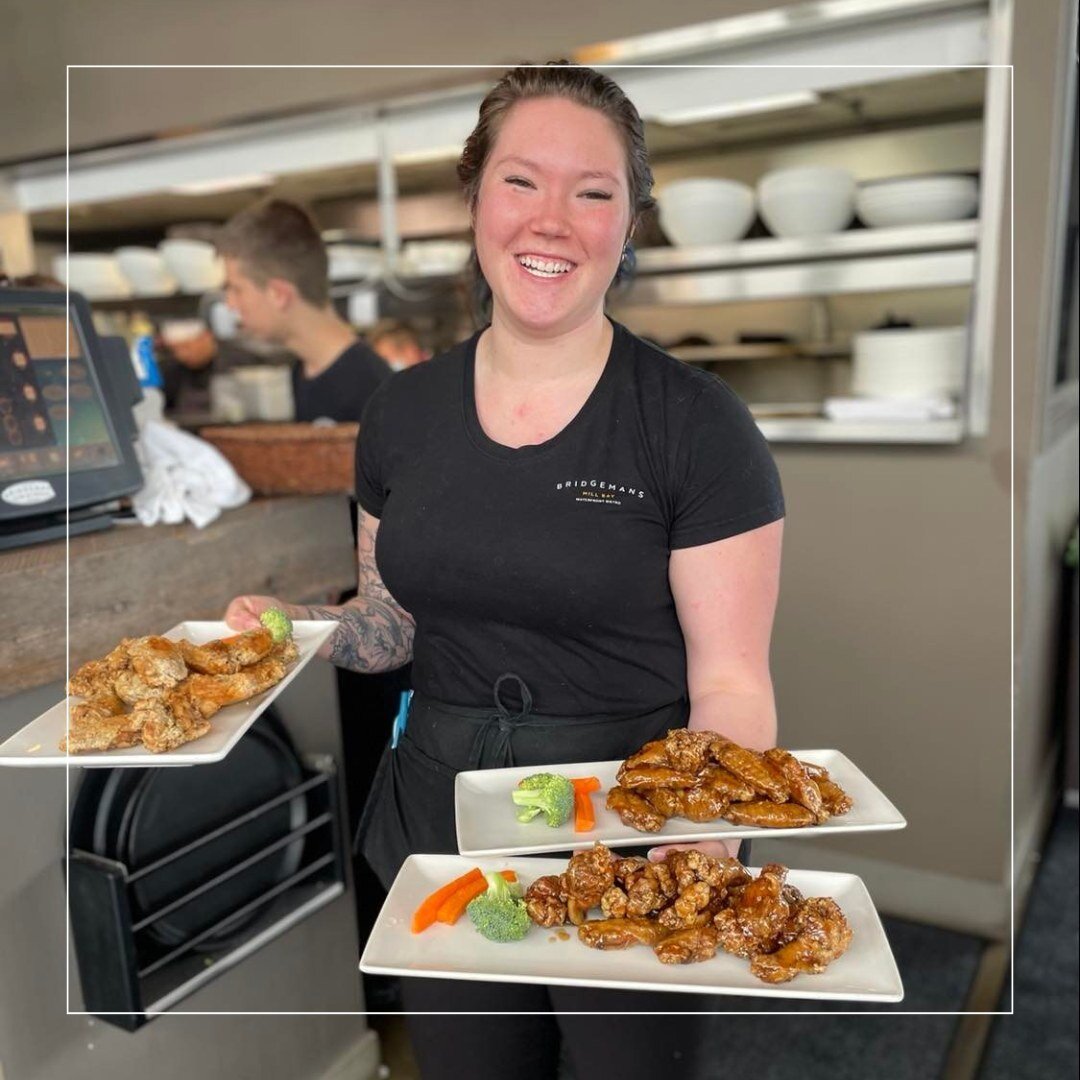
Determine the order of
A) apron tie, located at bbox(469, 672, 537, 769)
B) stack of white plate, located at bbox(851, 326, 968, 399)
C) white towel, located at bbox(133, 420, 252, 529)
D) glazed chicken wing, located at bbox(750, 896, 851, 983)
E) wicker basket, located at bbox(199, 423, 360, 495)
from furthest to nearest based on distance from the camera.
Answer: stack of white plate, located at bbox(851, 326, 968, 399)
wicker basket, located at bbox(199, 423, 360, 495)
white towel, located at bbox(133, 420, 252, 529)
apron tie, located at bbox(469, 672, 537, 769)
glazed chicken wing, located at bbox(750, 896, 851, 983)

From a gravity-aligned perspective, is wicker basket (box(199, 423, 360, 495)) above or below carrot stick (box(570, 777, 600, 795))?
above

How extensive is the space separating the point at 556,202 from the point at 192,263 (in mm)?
3150

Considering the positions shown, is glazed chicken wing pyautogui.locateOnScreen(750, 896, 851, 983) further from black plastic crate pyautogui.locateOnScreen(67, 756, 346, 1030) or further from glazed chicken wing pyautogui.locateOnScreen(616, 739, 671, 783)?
black plastic crate pyautogui.locateOnScreen(67, 756, 346, 1030)

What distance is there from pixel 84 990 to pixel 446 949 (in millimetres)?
465

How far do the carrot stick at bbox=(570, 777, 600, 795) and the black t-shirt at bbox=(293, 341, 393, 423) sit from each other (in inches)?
51.7

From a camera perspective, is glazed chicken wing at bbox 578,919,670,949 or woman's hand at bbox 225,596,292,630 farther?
woman's hand at bbox 225,596,292,630

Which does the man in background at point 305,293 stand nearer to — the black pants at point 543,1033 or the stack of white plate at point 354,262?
the stack of white plate at point 354,262

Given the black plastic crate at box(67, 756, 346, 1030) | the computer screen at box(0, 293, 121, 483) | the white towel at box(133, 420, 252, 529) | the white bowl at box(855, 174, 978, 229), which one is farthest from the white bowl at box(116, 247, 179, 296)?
the black plastic crate at box(67, 756, 346, 1030)

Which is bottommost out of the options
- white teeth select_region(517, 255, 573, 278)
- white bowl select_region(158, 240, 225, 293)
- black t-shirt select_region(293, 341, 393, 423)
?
black t-shirt select_region(293, 341, 393, 423)

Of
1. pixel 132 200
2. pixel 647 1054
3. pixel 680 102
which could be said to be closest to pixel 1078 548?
pixel 680 102

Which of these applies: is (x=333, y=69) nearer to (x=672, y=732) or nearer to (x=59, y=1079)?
(x=672, y=732)

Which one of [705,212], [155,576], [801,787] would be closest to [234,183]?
[705,212]

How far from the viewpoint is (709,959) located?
30.0 inches

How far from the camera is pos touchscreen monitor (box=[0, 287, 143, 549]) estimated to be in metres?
0.92
